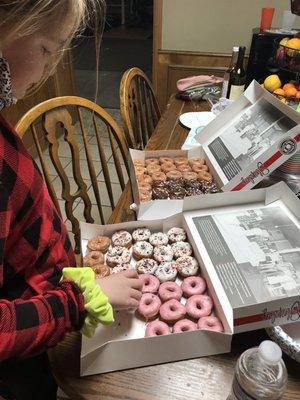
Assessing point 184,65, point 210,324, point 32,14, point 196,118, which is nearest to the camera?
point 32,14

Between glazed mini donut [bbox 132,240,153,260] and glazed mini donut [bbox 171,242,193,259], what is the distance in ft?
0.18

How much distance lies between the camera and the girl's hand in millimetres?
642

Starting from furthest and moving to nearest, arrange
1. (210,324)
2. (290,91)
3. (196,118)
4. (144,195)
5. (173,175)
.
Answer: (196,118) < (290,91) < (173,175) < (144,195) < (210,324)

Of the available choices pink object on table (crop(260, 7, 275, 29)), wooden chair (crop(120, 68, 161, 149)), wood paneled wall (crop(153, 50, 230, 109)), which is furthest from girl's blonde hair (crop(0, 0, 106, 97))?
wood paneled wall (crop(153, 50, 230, 109))

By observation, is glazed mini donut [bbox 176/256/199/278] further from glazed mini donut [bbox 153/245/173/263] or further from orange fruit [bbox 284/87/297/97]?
orange fruit [bbox 284/87/297/97]

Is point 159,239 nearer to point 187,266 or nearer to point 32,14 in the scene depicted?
point 187,266

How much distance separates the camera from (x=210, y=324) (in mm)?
625

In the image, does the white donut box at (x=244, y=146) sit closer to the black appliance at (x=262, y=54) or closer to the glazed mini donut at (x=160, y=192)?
the glazed mini donut at (x=160, y=192)

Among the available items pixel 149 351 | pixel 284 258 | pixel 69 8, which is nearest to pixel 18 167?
pixel 69 8

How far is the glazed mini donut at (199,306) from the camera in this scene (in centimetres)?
65

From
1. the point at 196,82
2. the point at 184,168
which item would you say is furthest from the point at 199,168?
the point at 196,82

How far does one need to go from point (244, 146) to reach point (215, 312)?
561 mm

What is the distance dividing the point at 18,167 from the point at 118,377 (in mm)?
398

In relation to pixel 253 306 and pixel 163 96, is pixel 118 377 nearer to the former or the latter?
pixel 253 306
